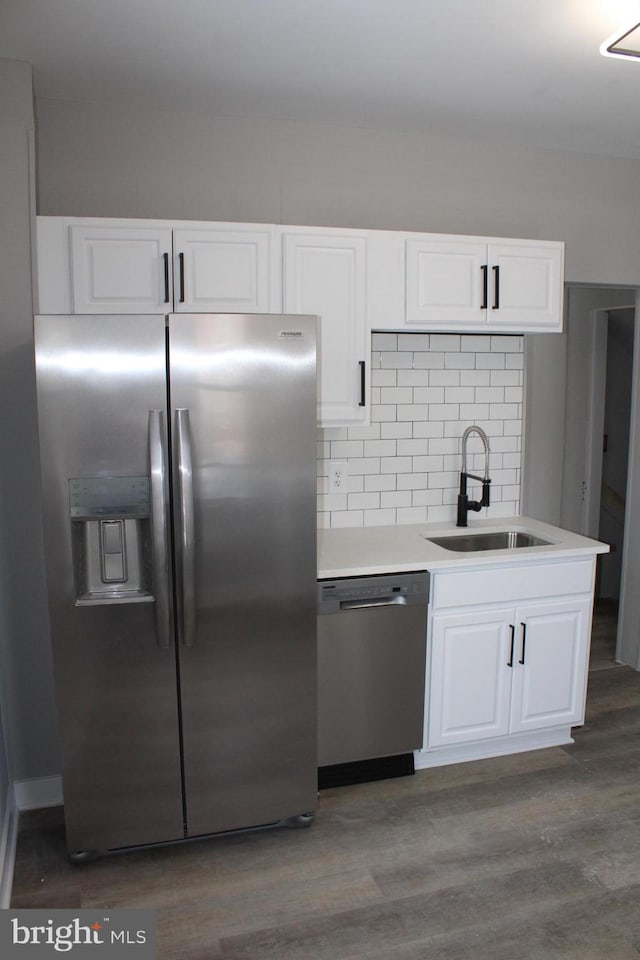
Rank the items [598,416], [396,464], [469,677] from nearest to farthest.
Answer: [469,677] < [396,464] < [598,416]

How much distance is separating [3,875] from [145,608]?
93 centimetres

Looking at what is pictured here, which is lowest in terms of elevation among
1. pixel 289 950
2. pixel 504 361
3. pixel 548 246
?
pixel 289 950

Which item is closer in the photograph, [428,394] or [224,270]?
[224,270]

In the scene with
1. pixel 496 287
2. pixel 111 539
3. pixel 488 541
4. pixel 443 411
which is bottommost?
pixel 488 541

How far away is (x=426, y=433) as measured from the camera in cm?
352

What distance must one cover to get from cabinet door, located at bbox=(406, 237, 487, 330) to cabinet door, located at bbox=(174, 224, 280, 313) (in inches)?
24.0

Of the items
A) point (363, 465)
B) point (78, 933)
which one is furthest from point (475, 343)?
point (78, 933)

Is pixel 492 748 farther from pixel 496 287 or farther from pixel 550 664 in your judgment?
pixel 496 287

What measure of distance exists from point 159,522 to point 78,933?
3.81 ft

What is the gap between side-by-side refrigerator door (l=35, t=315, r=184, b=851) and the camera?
2.25 metres

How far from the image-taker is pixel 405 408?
347cm

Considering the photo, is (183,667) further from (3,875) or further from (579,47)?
(579,47)

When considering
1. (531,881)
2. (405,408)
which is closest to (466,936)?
(531,881)

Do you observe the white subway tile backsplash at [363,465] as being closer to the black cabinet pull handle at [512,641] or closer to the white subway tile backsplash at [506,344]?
the white subway tile backsplash at [506,344]
